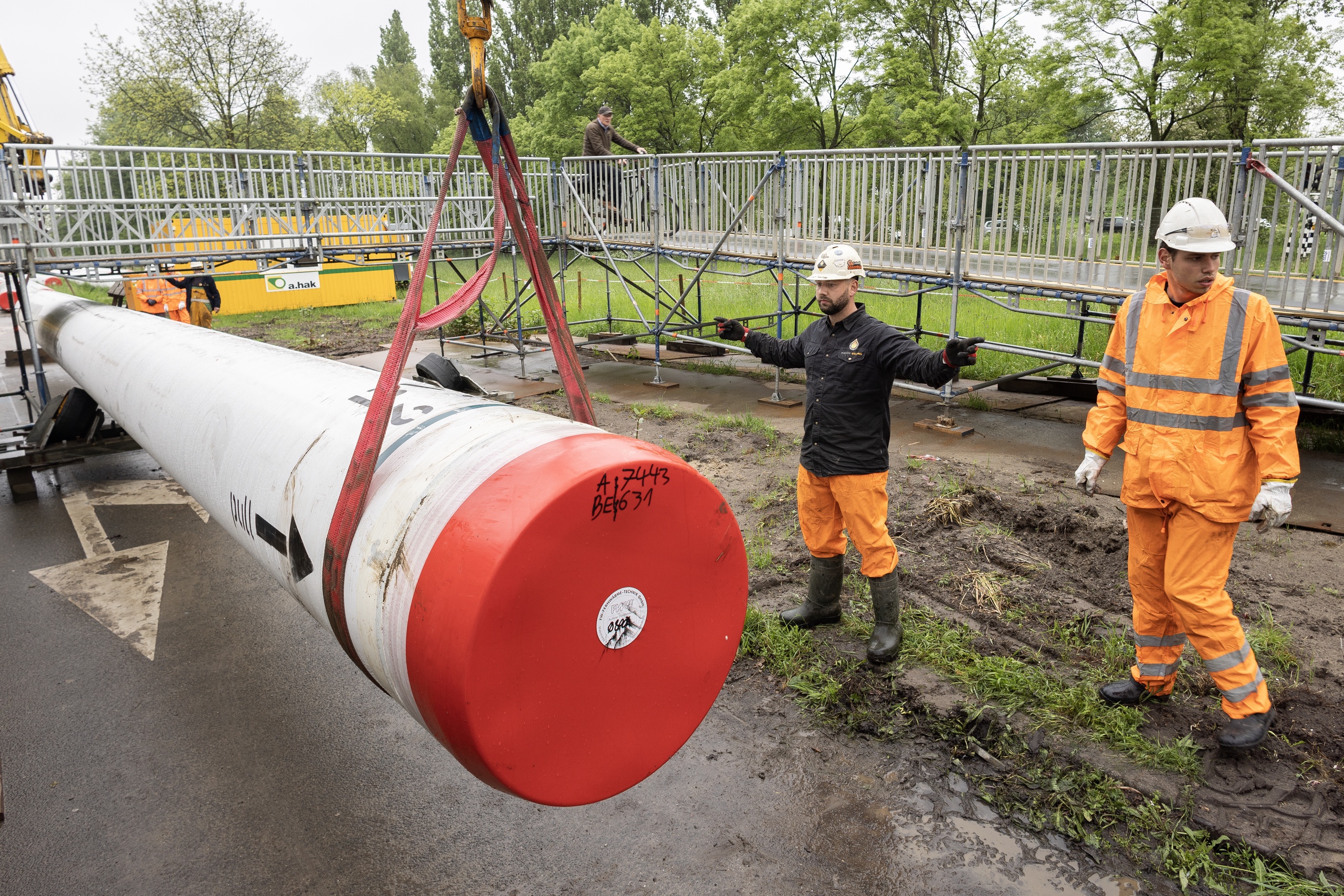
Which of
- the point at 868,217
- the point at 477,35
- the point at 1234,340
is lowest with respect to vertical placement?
the point at 1234,340

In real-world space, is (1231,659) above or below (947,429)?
above

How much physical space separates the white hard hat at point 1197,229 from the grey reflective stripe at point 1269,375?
1.59ft

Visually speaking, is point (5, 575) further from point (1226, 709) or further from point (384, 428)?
point (1226, 709)

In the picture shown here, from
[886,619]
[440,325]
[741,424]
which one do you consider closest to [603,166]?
[741,424]

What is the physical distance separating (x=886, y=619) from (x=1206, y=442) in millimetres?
1725

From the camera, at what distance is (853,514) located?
14.1 feet

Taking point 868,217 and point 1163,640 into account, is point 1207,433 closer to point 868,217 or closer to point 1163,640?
point 1163,640

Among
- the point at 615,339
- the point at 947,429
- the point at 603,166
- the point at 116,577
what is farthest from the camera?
the point at 615,339

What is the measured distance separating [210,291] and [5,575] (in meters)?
7.39

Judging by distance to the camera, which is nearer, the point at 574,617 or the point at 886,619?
the point at 574,617

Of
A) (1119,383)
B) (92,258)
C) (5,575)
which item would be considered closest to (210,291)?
(92,258)

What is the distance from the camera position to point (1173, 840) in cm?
314

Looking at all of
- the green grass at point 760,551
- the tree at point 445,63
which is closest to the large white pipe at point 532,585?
the green grass at point 760,551

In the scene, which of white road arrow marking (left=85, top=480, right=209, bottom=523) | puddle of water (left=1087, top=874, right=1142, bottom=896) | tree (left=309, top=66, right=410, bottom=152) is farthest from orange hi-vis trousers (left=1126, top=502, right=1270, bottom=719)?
tree (left=309, top=66, right=410, bottom=152)
